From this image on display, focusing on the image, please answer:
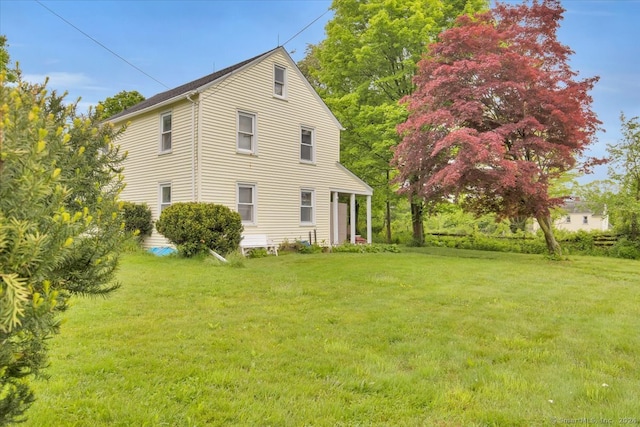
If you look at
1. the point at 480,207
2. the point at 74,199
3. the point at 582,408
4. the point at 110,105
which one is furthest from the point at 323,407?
the point at 110,105

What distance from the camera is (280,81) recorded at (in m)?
15.0

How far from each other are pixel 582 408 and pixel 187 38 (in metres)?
15.7

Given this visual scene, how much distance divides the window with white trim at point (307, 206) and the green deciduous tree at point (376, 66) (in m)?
3.77

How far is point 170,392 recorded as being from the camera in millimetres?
2922

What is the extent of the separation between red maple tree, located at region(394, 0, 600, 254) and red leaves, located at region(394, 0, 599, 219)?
30mm

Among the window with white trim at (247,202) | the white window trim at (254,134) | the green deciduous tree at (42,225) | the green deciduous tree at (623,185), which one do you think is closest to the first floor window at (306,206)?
the window with white trim at (247,202)

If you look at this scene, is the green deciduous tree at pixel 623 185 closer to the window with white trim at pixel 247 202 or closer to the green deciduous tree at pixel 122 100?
the window with white trim at pixel 247 202

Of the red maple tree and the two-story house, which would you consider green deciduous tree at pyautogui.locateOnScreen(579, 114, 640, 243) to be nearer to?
the red maple tree

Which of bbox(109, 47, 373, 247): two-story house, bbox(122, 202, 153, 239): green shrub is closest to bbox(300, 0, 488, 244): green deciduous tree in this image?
bbox(109, 47, 373, 247): two-story house

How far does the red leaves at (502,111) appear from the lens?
1128 cm

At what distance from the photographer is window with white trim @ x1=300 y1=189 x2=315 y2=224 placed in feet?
51.1

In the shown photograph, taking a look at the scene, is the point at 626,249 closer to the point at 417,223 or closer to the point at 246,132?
the point at 417,223

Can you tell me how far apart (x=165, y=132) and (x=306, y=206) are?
5834 millimetres

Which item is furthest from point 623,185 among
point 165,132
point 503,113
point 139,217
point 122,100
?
point 122,100
